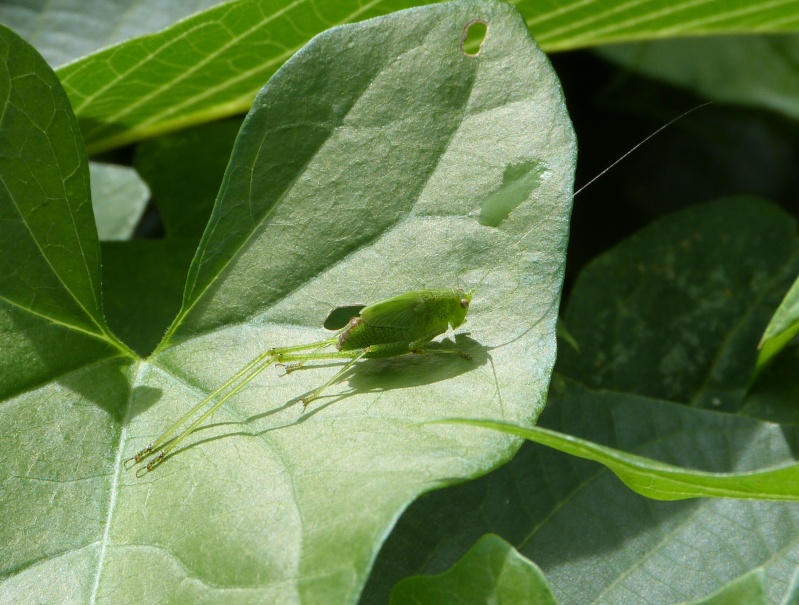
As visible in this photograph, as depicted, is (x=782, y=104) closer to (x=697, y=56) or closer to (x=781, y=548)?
(x=697, y=56)

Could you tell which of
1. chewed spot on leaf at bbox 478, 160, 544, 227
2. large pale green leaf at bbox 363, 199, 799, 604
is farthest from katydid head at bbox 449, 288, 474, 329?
large pale green leaf at bbox 363, 199, 799, 604

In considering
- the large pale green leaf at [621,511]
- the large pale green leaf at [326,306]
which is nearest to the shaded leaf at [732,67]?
the large pale green leaf at [621,511]

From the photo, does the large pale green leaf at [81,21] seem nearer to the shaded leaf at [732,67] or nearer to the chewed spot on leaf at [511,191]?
the chewed spot on leaf at [511,191]

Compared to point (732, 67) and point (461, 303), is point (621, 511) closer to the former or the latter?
point (461, 303)

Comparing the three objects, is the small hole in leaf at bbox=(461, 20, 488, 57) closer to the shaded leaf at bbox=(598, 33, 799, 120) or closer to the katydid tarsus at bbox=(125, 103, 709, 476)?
the katydid tarsus at bbox=(125, 103, 709, 476)

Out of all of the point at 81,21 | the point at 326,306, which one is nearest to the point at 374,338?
the point at 326,306
